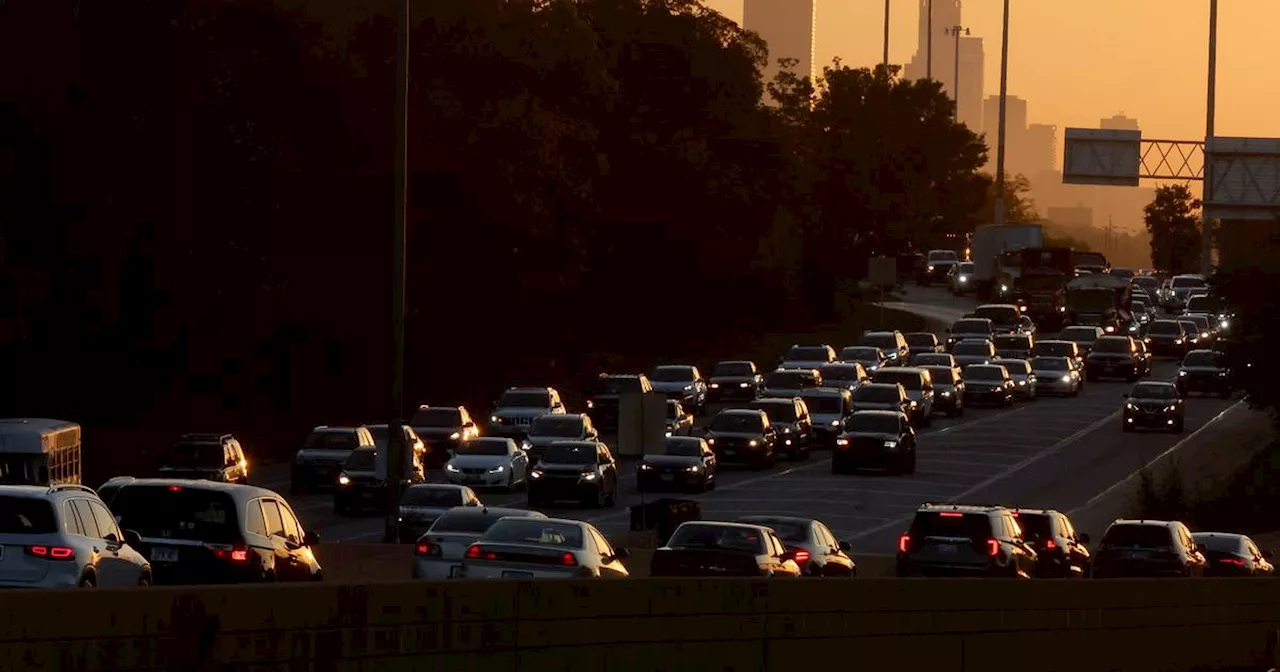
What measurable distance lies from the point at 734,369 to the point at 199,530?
54376 millimetres

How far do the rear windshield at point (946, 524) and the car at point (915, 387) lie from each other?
3551cm

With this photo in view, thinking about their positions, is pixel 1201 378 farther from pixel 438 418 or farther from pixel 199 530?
pixel 199 530

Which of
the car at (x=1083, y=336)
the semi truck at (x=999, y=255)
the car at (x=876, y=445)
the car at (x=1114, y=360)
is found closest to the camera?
the car at (x=876, y=445)

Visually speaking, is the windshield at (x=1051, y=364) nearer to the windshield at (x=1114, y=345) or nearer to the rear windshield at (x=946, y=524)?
the windshield at (x=1114, y=345)

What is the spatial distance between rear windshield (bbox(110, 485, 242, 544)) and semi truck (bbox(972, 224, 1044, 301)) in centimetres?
9011

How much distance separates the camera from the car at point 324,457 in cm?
5144

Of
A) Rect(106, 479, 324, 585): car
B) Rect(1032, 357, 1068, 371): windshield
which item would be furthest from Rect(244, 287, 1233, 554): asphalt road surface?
Rect(106, 479, 324, 585): car

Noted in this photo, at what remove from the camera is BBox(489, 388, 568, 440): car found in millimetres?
60594

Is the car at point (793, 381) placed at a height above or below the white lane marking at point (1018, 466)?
above

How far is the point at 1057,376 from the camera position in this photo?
79.6 m

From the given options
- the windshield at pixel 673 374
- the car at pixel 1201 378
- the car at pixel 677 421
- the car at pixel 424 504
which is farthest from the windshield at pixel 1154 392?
the car at pixel 424 504

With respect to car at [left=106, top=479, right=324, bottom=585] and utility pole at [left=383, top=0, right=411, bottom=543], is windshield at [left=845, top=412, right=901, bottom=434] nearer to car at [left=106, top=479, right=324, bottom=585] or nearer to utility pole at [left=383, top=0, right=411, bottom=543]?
utility pole at [left=383, top=0, right=411, bottom=543]

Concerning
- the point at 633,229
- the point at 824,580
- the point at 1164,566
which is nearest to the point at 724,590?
the point at 824,580

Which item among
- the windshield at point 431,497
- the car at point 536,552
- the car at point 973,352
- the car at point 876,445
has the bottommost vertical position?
the car at point 876,445
